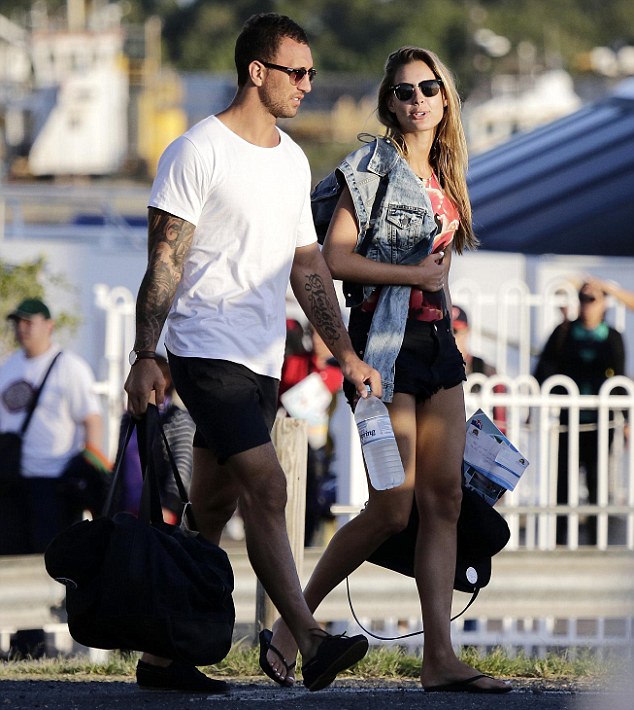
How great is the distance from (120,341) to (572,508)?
133 inches

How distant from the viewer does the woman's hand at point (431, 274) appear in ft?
15.1

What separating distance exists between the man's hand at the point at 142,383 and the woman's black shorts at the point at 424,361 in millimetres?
629

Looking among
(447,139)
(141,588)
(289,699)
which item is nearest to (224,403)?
(141,588)

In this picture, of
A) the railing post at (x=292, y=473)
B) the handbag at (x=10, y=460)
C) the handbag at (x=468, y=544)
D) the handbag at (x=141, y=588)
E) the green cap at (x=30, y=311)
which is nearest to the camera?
the handbag at (x=141, y=588)

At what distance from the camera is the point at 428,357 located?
15.1 ft

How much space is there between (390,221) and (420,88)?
1.34 feet

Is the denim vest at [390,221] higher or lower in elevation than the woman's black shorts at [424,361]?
higher

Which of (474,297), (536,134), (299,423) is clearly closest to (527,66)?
(536,134)

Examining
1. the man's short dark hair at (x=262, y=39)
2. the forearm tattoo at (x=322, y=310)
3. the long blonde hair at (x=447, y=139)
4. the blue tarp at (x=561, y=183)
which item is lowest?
the forearm tattoo at (x=322, y=310)

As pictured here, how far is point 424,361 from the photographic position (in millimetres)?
4605

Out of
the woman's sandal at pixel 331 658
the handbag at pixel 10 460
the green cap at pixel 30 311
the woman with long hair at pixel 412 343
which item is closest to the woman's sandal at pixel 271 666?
the woman with long hair at pixel 412 343

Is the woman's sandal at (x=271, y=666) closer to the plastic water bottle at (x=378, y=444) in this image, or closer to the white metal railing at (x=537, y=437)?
the plastic water bottle at (x=378, y=444)

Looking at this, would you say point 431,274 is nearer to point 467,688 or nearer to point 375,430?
point 375,430

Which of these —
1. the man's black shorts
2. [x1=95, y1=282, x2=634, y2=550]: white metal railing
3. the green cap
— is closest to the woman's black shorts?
the man's black shorts
